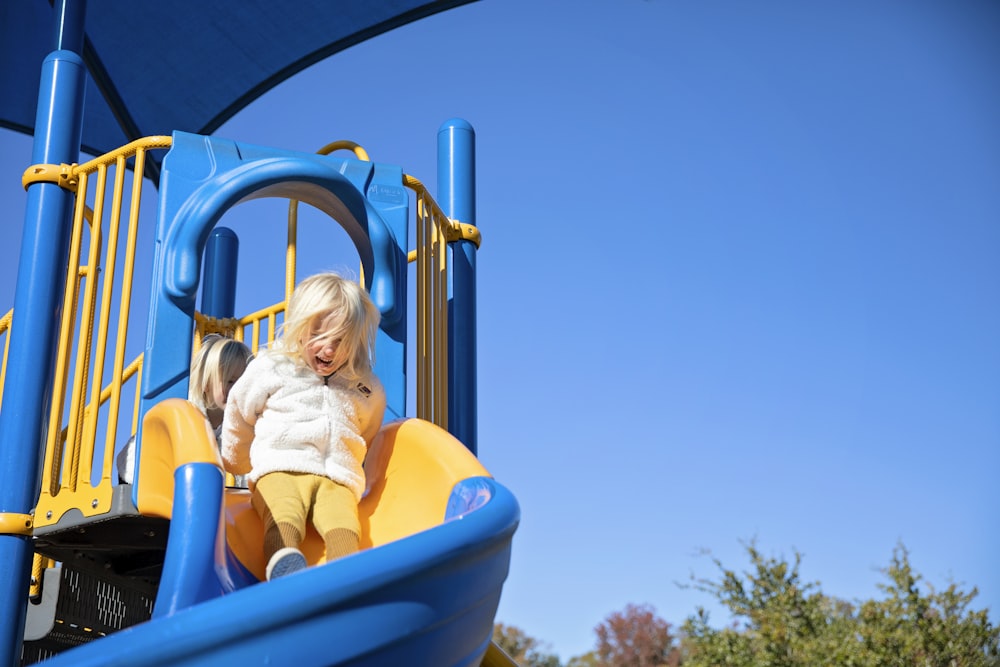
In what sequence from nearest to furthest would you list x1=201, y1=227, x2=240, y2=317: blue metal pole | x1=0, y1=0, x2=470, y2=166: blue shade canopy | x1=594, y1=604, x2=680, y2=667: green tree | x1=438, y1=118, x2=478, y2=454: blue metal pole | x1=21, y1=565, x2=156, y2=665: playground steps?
x1=21, y1=565, x2=156, y2=665: playground steps < x1=438, y1=118, x2=478, y2=454: blue metal pole < x1=201, y1=227, x2=240, y2=317: blue metal pole < x1=0, y1=0, x2=470, y2=166: blue shade canopy < x1=594, y1=604, x2=680, y2=667: green tree

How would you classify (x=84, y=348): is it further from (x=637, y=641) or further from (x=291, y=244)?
(x=637, y=641)

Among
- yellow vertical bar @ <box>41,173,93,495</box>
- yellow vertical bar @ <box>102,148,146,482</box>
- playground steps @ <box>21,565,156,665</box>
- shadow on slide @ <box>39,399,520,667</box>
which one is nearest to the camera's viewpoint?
shadow on slide @ <box>39,399,520,667</box>

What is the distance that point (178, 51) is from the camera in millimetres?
6270

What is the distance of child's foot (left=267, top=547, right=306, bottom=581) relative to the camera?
2361 mm

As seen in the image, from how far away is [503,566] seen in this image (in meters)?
2.22

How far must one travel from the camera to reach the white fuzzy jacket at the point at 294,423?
2.85m

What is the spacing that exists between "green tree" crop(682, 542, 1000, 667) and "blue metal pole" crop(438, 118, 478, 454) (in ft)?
25.8

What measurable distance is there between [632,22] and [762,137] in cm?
322

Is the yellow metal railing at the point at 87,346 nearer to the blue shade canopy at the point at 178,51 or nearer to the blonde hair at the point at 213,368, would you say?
the blonde hair at the point at 213,368

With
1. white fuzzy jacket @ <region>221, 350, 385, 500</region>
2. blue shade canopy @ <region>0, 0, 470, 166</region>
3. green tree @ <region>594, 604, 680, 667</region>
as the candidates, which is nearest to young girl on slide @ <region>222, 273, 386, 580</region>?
white fuzzy jacket @ <region>221, 350, 385, 500</region>

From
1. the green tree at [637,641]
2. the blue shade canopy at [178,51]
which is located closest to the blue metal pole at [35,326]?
the blue shade canopy at [178,51]

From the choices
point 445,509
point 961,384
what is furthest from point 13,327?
point 961,384

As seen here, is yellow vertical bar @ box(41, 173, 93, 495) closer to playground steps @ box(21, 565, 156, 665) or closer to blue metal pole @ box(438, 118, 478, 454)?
playground steps @ box(21, 565, 156, 665)

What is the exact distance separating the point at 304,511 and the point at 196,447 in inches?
17.0
